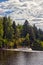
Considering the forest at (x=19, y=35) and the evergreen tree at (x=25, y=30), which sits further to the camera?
the evergreen tree at (x=25, y=30)

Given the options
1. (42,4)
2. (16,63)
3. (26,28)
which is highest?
(42,4)

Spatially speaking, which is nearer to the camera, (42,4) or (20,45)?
(20,45)

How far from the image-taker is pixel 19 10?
1388 centimetres

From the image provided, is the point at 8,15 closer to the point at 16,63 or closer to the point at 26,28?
the point at 26,28

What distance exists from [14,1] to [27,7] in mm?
884

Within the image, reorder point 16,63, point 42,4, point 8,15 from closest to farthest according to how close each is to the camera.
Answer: point 16,63 < point 8,15 < point 42,4

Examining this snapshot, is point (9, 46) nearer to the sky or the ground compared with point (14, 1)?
nearer to the ground

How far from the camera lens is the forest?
39.6 ft

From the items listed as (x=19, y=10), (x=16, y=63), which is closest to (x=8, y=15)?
(x=19, y=10)

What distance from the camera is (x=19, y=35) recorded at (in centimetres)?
1253

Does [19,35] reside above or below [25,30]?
below

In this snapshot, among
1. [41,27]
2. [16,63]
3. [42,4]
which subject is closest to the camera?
[16,63]

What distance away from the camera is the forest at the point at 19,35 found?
39.6ft

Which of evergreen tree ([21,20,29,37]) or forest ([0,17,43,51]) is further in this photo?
evergreen tree ([21,20,29,37])
